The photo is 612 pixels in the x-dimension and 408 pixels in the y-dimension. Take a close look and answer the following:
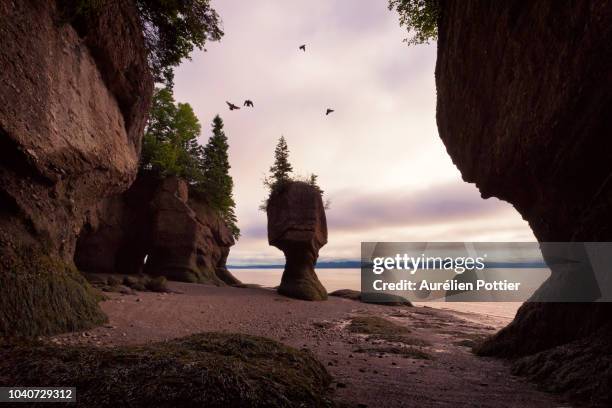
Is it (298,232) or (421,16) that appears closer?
(421,16)

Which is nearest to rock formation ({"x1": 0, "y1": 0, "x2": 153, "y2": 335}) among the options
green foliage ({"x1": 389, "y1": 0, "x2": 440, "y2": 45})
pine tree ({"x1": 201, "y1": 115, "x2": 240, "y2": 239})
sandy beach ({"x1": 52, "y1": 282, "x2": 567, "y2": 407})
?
sandy beach ({"x1": 52, "y1": 282, "x2": 567, "y2": 407})

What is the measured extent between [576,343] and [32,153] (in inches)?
517

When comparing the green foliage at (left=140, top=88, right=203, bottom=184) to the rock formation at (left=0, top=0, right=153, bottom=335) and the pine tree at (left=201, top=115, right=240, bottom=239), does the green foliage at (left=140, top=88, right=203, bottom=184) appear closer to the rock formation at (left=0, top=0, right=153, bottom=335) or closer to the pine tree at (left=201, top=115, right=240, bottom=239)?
the pine tree at (left=201, top=115, right=240, bottom=239)

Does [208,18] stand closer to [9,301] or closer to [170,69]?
[170,69]

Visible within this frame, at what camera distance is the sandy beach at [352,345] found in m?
5.01

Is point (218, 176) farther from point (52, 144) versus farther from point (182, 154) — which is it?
point (52, 144)

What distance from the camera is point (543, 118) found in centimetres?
725

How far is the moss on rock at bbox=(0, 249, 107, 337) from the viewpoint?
713 centimetres

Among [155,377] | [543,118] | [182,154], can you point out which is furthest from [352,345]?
[182,154]

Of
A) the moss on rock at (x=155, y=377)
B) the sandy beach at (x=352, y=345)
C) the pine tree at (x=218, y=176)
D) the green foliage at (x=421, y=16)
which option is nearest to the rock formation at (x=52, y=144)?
the sandy beach at (x=352, y=345)

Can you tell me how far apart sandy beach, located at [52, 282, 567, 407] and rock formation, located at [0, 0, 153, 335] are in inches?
51.6

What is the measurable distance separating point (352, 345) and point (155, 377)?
7.45m

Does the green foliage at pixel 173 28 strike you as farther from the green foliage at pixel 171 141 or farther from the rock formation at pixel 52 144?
the green foliage at pixel 171 141

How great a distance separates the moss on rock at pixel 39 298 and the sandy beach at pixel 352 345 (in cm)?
50
